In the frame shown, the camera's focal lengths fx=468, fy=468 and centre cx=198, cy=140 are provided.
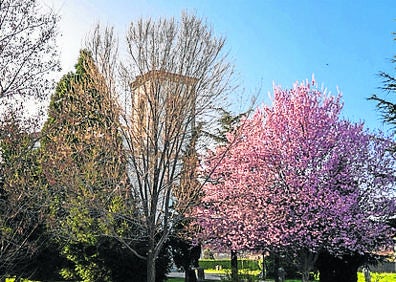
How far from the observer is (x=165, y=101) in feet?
36.2

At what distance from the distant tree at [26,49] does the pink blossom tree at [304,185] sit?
7791mm

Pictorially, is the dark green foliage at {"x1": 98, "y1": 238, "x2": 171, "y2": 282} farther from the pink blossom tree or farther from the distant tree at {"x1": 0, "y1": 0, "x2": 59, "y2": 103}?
the distant tree at {"x1": 0, "y1": 0, "x2": 59, "y2": 103}

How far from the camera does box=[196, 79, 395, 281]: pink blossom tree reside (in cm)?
1459

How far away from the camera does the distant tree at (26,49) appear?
7.06 meters

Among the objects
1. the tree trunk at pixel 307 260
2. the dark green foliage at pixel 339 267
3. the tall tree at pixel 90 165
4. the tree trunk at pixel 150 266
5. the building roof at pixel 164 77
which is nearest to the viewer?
the tall tree at pixel 90 165

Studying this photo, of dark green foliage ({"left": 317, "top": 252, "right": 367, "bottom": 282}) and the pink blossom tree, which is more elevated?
the pink blossom tree

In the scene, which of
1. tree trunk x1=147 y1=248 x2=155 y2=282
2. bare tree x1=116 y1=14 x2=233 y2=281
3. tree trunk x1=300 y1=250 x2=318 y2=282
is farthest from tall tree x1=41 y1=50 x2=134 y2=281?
tree trunk x1=300 y1=250 x2=318 y2=282

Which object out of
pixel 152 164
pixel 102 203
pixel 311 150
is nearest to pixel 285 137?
pixel 311 150

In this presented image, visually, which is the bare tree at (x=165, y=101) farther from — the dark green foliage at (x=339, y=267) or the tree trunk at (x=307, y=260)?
the dark green foliage at (x=339, y=267)

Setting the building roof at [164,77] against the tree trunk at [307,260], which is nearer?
the building roof at [164,77]

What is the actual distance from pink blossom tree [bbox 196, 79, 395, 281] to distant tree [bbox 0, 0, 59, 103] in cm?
779

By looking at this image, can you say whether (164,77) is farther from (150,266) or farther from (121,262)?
(121,262)

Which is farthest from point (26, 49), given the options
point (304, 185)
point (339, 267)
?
point (339, 267)

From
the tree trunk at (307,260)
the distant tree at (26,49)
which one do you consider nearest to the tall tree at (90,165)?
the distant tree at (26,49)
